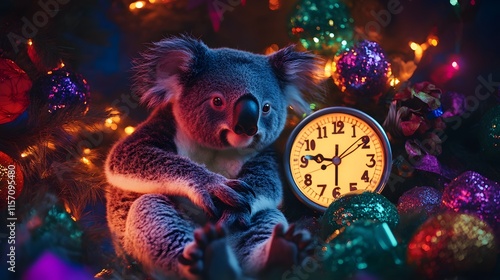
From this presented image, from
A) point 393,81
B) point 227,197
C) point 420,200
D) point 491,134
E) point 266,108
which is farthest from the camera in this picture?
point 393,81

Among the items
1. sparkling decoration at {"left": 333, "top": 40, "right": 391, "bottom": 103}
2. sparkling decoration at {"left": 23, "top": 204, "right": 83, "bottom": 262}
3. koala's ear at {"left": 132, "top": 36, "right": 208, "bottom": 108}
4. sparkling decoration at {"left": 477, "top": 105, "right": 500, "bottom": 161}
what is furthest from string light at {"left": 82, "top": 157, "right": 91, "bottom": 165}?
sparkling decoration at {"left": 477, "top": 105, "right": 500, "bottom": 161}

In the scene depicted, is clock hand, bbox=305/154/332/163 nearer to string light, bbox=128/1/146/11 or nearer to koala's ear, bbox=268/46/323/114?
koala's ear, bbox=268/46/323/114

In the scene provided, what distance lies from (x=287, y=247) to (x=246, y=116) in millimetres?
321

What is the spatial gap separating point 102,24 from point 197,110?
1.70ft

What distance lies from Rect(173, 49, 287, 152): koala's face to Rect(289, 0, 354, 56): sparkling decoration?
1.15 ft

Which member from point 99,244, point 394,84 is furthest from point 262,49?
point 99,244

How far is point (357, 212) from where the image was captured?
121 centimetres

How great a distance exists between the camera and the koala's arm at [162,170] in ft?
3.88

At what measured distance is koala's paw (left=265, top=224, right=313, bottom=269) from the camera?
1.01 meters

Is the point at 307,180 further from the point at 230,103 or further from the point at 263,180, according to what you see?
the point at 230,103

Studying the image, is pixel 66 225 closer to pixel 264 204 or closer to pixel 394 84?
pixel 264 204

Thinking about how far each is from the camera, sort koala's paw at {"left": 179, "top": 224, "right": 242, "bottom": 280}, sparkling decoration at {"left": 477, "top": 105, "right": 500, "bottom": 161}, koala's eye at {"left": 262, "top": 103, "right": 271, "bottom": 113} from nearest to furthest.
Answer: koala's paw at {"left": 179, "top": 224, "right": 242, "bottom": 280} < koala's eye at {"left": 262, "top": 103, "right": 271, "bottom": 113} < sparkling decoration at {"left": 477, "top": 105, "right": 500, "bottom": 161}

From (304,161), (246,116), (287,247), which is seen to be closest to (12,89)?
(246,116)

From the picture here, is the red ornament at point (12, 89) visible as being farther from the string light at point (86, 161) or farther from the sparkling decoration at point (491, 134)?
the sparkling decoration at point (491, 134)
